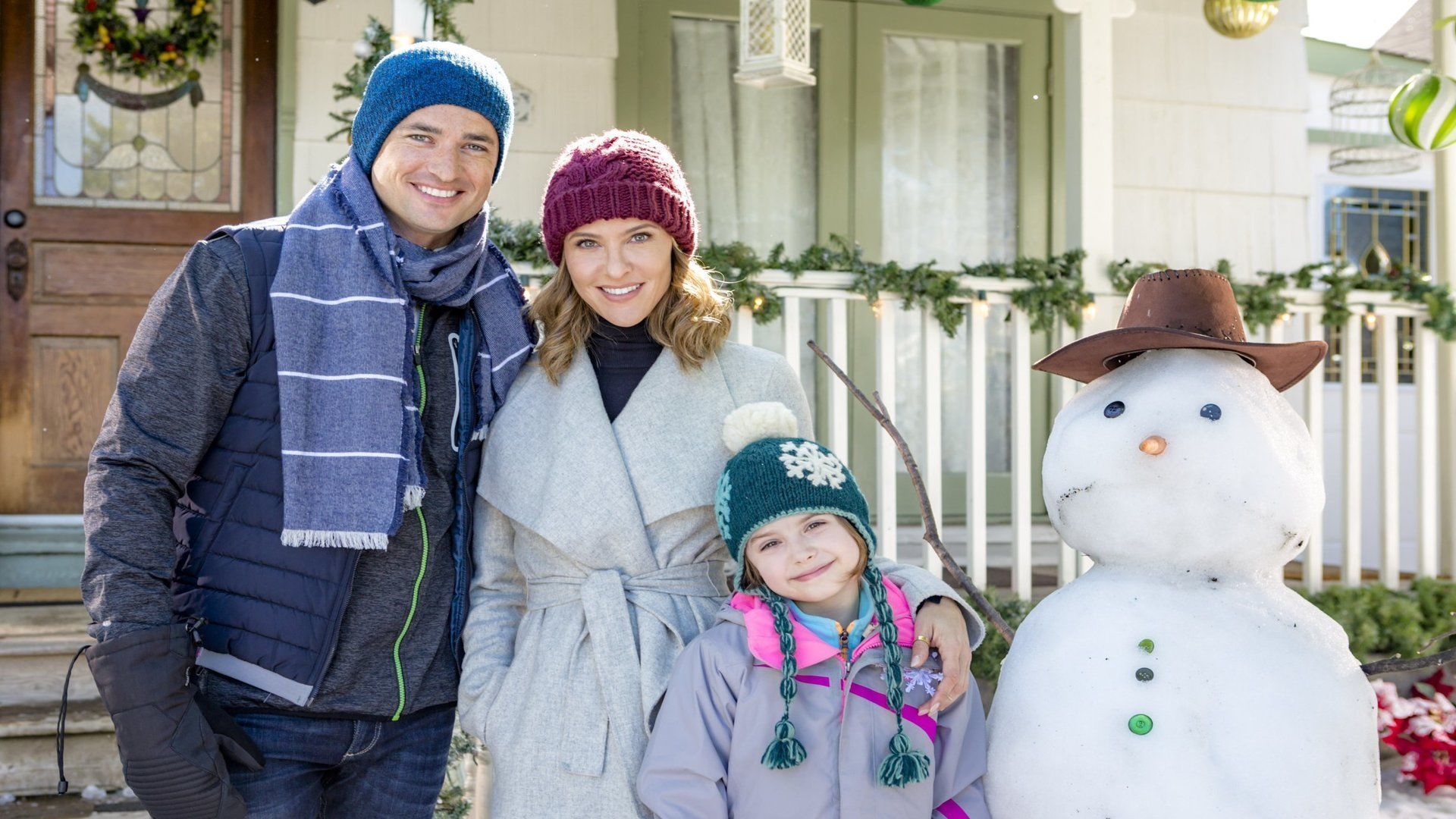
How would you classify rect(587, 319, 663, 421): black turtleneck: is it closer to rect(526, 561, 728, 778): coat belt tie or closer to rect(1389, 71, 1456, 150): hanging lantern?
rect(526, 561, 728, 778): coat belt tie

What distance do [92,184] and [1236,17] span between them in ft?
16.3

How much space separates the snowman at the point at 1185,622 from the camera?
1870 mm

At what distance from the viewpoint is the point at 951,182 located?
20.3 ft

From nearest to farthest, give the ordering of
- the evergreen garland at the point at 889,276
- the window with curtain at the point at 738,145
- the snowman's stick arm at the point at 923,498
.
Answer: the snowman's stick arm at the point at 923,498
the evergreen garland at the point at 889,276
the window with curtain at the point at 738,145

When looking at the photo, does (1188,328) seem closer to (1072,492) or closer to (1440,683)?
(1072,492)

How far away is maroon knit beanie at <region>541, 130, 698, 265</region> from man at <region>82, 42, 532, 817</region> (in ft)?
0.44

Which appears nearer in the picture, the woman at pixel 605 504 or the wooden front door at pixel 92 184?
the woman at pixel 605 504

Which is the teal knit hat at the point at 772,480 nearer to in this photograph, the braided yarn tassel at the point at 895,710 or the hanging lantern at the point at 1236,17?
the braided yarn tassel at the point at 895,710

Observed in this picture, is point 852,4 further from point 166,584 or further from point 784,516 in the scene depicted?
point 166,584

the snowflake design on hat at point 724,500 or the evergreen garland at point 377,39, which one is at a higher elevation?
the evergreen garland at point 377,39

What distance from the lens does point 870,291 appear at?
4.27m

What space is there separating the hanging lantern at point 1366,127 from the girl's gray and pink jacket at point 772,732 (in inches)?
258

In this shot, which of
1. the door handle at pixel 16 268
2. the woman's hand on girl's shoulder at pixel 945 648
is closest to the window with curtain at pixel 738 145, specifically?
the door handle at pixel 16 268

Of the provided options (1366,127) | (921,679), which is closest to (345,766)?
(921,679)
